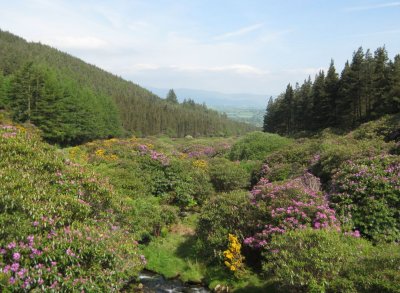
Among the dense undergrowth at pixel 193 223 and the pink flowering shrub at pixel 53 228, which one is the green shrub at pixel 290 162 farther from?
the pink flowering shrub at pixel 53 228

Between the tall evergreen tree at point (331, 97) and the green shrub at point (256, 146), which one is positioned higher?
the tall evergreen tree at point (331, 97)

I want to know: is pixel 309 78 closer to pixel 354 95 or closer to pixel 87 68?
pixel 354 95

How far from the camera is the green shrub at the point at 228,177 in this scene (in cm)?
2528

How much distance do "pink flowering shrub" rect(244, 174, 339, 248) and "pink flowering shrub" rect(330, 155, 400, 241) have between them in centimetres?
87

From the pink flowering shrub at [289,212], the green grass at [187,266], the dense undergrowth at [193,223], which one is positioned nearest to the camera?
the dense undergrowth at [193,223]

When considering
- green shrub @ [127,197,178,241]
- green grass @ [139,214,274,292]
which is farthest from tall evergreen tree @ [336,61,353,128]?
green grass @ [139,214,274,292]

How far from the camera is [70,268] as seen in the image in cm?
816

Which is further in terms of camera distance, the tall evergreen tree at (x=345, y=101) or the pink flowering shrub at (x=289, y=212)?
the tall evergreen tree at (x=345, y=101)

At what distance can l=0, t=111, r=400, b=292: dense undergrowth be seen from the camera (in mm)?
8352

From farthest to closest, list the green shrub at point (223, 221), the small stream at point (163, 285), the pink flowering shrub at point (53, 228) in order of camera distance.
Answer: the green shrub at point (223, 221) → the small stream at point (163, 285) → the pink flowering shrub at point (53, 228)

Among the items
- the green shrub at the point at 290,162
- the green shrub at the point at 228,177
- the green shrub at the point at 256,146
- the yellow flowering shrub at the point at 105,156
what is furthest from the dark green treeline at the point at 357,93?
the yellow flowering shrub at the point at 105,156

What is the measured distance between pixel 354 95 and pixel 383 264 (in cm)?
4305

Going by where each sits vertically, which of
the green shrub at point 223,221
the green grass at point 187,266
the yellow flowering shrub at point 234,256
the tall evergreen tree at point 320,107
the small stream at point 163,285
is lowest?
the small stream at point 163,285

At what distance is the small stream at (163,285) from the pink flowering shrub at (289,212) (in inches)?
116
